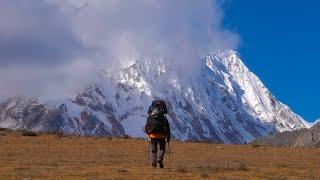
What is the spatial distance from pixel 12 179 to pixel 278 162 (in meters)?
14.3

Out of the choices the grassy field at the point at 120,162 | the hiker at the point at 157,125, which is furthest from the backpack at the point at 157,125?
the grassy field at the point at 120,162

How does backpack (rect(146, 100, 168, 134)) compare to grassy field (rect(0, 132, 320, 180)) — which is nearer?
grassy field (rect(0, 132, 320, 180))

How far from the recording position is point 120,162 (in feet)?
96.5

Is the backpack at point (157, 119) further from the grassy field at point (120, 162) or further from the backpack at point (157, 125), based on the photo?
the grassy field at point (120, 162)

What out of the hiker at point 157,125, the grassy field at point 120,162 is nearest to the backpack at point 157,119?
the hiker at point 157,125

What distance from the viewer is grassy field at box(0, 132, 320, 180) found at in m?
23.4

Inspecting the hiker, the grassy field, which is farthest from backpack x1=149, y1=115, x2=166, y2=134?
the grassy field

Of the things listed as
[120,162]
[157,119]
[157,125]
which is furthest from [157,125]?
[120,162]

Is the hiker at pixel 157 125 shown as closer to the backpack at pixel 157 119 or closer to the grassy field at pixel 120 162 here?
the backpack at pixel 157 119

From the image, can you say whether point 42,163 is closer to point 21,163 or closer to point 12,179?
point 21,163

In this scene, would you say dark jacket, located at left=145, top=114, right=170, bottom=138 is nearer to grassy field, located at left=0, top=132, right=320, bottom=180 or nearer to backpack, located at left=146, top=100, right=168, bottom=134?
backpack, located at left=146, top=100, right=168, bottom=134

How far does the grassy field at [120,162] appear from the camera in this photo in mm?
23375

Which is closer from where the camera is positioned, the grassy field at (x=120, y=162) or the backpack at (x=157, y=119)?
the grassy field at (x=120, y=162)

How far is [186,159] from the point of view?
32500mm
